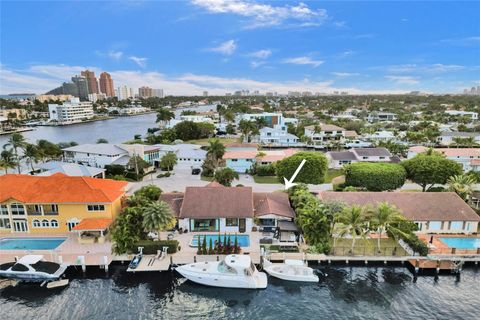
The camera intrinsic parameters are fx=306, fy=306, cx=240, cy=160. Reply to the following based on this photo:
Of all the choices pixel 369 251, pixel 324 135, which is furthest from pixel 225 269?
pixel 324 135

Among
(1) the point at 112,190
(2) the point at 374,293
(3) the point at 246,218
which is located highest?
(1) the point at 112,190

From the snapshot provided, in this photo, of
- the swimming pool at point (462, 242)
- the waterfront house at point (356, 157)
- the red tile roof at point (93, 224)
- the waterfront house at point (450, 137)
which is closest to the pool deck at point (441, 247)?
the swimming pool at point (462, 242)

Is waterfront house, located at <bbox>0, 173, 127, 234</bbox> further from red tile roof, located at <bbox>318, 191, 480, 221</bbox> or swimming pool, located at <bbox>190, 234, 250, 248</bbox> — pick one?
red tile roof, located at <bbox>318, 191, 480, 221</bbox>

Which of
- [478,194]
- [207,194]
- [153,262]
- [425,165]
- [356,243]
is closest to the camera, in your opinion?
[153,262]

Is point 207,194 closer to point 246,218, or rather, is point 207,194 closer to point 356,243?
point 246,218

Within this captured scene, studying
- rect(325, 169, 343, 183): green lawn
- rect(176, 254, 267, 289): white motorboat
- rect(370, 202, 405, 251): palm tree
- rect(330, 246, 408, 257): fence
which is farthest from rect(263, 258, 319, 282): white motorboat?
rect(325, 169, 343, 183): green lawn

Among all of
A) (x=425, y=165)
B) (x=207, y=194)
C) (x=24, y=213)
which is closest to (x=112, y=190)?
(x=24, y=213)
